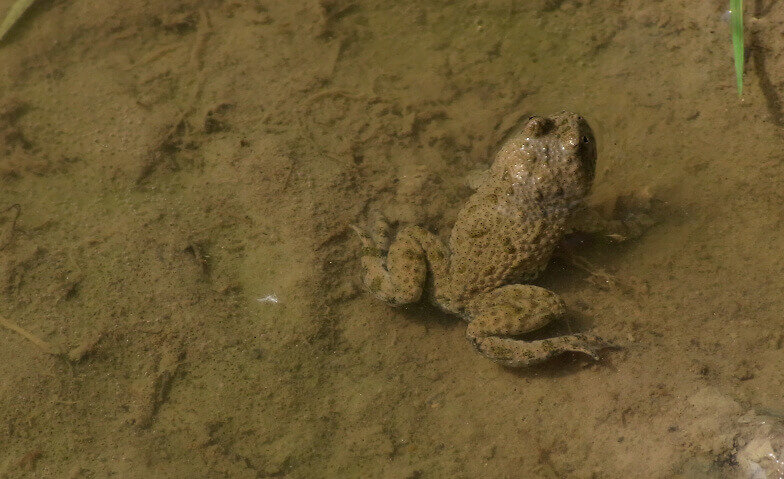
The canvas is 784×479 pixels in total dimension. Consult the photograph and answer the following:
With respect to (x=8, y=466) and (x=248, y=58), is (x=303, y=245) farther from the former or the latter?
(x=8, y=466)

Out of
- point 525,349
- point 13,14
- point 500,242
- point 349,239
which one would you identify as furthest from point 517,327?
point 13,14

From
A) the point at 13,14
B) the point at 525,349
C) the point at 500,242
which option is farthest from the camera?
the point at 13,14

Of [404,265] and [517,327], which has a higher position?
[404,265]

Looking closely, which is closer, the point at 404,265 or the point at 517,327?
the point at 517,327

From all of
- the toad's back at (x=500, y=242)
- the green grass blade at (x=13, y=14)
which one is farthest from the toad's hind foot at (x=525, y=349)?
the green grass blade at (x=13, y=14)

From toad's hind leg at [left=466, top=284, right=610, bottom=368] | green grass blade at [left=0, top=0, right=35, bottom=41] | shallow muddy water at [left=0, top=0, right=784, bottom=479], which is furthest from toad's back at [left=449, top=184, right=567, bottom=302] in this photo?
green grass blade at [left=0, top=0, right=35, bottom=41]

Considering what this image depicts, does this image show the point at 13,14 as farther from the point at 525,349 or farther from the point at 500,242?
the point at 525,349

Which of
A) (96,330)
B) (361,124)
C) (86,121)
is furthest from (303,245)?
(86,121)

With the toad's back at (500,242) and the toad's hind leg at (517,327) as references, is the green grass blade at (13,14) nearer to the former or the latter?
the toad's back at (500,242)
